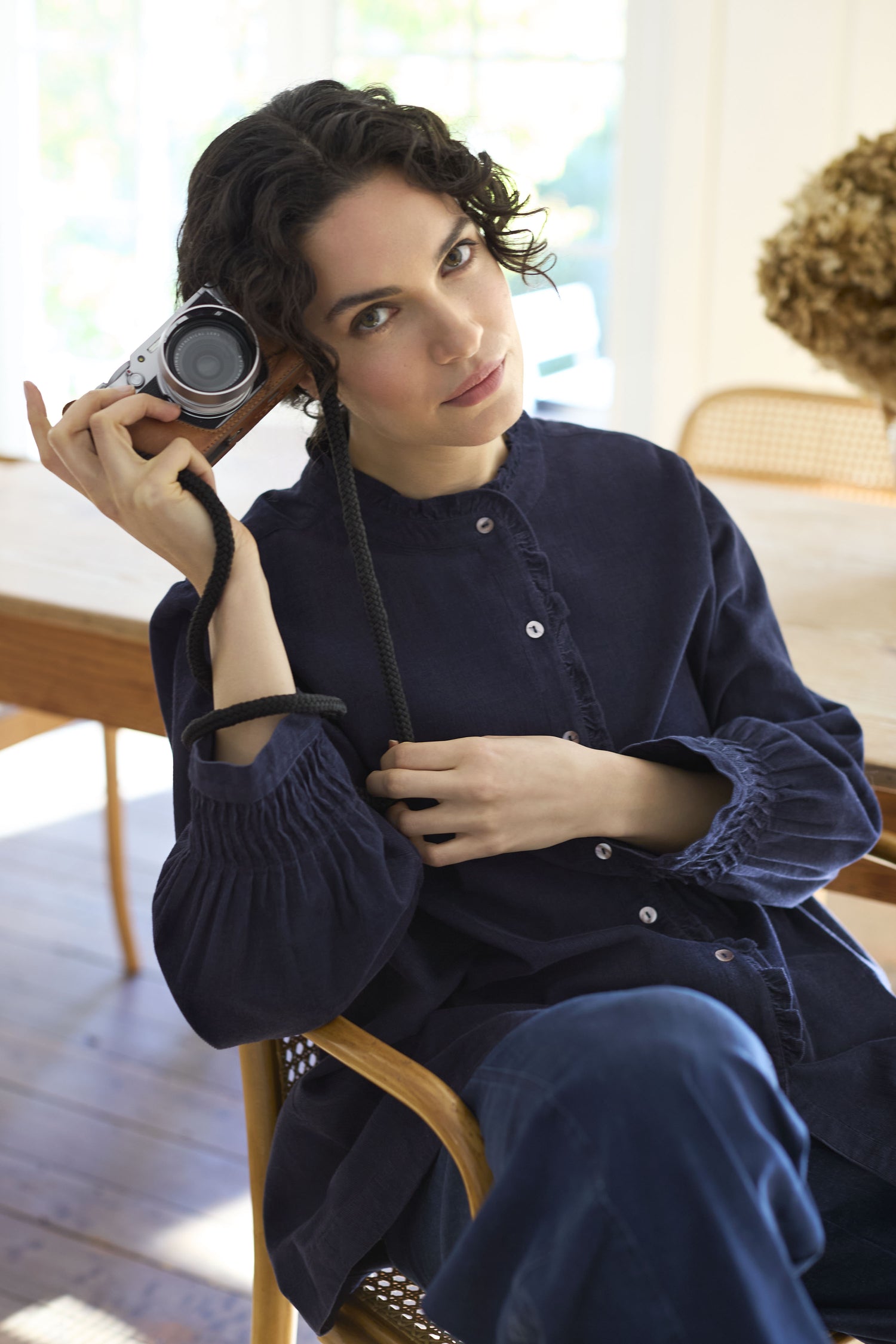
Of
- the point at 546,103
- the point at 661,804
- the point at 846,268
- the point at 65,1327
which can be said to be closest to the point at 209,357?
the point at 661,804

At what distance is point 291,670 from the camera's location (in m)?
0.93

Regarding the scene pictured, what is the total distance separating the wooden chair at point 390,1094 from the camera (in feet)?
2.42

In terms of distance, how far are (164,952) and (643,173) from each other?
2795 millimetres

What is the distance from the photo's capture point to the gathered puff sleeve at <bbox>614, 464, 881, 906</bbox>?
3.02 ft

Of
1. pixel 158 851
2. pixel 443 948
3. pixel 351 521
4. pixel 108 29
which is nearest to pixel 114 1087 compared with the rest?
pixel 158 851

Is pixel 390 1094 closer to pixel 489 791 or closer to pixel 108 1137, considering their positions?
pixel 489 791

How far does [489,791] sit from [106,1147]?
1098mm

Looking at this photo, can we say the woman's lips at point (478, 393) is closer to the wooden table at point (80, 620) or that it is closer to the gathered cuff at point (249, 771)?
the gathered cuff at point (249, 771)

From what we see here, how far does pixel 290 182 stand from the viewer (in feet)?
2.81

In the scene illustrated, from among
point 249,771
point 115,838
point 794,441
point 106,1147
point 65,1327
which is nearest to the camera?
point 249,771

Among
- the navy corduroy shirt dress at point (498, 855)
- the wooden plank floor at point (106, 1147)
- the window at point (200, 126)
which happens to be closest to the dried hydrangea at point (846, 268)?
the navy corduroy shirt dress at point (498, 855)

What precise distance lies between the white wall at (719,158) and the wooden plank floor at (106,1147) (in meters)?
1.89

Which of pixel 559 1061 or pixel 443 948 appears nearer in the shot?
pixel 559 1061

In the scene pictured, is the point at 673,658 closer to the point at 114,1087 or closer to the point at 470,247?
the point at 470,247
